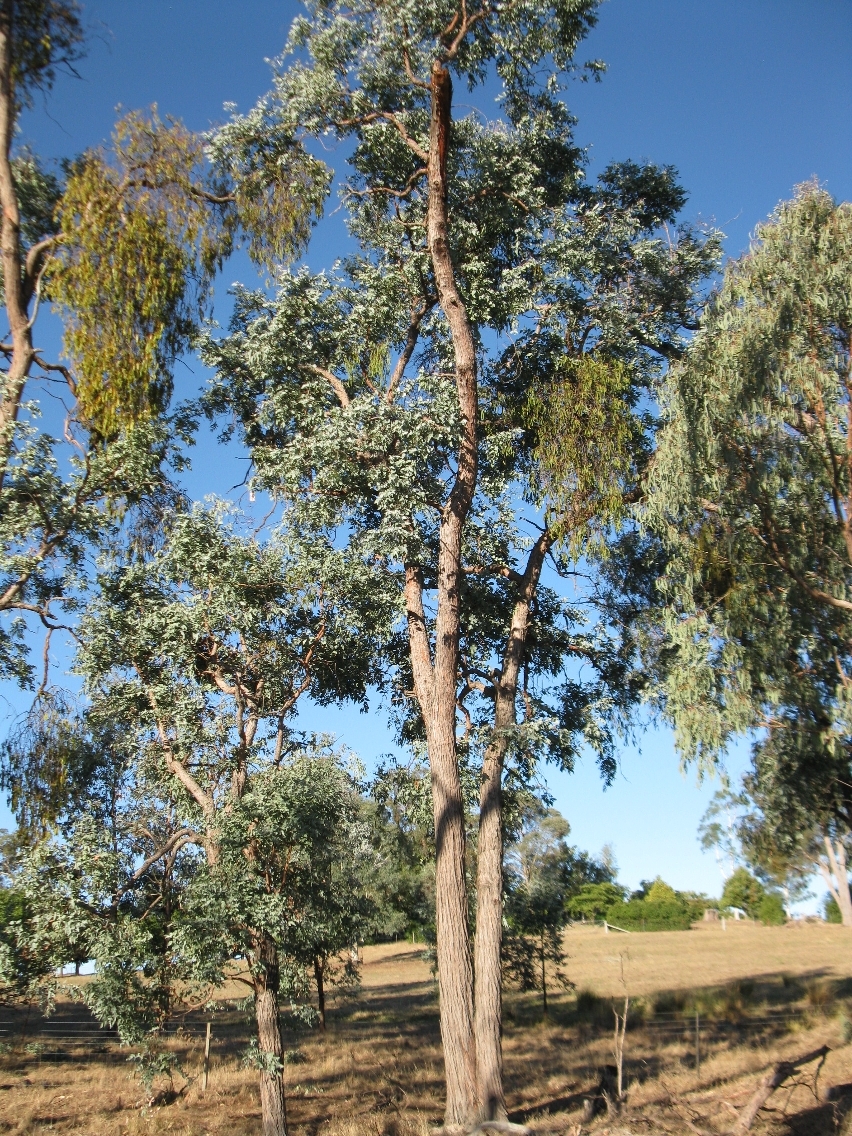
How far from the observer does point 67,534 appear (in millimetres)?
9547

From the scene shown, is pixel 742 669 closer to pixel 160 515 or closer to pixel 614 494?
pixel 614 494

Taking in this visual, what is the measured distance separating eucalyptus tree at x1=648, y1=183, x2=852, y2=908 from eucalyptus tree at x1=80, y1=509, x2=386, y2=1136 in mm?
4257

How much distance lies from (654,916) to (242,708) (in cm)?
5707

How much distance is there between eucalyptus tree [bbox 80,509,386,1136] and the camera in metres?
9.96

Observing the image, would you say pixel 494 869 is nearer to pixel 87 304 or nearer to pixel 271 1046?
pixel 271 1046

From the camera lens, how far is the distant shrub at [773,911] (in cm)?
6322

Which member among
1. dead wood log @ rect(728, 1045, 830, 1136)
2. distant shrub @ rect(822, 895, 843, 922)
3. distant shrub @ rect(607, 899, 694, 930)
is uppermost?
dead wood log @ rect(728, 1045, 830, 1136)

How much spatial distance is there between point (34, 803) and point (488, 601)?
20.7 feet

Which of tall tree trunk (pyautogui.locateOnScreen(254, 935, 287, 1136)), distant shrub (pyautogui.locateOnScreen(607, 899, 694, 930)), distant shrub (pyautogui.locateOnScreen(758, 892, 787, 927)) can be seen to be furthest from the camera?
Result: distant shrub (pyautogui.locateOnScreen(758, 892, 787, 927))

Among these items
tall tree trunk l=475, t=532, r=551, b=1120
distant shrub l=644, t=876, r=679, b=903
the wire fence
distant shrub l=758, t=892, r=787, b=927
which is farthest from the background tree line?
distant shrub l=644, t=876, r=679, b=903

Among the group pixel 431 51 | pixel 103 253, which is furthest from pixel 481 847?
pixel 431 51

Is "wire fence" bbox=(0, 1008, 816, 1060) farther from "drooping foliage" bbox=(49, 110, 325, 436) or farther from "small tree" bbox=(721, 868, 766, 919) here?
"small tree" bbox=(721, 868, 766, 919)

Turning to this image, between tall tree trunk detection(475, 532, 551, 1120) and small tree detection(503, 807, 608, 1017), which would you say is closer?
tall tree trunk detection(475, 532, 551, 1120)

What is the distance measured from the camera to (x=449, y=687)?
10227 mm
